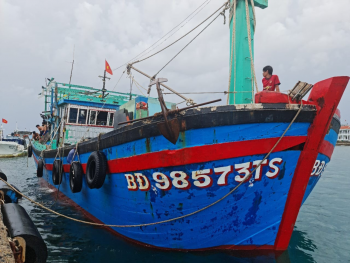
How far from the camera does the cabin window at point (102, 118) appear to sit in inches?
400

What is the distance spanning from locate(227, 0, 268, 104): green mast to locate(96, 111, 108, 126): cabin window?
6056mm

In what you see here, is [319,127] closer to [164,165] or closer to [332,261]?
[164,165]

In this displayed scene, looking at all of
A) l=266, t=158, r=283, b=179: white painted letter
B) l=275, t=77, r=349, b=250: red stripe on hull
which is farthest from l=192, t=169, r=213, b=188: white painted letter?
l=275, t=77, r=349, b=250: red stripe on hull

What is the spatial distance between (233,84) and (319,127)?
2.64 meters

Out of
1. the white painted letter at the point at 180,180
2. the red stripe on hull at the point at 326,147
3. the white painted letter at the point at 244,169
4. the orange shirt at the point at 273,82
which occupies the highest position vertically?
the orange shirt at the point at 273,82

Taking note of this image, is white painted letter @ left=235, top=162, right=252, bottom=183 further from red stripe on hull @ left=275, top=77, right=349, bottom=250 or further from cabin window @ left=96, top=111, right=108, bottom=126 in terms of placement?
cabin window @ left=96, top=111, right=108, bottom=126

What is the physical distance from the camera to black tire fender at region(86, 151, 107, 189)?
196 inches

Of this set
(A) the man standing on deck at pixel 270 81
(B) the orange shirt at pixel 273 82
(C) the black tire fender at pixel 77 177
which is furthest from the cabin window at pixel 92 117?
(B) the orange shirt at pixel 273 82

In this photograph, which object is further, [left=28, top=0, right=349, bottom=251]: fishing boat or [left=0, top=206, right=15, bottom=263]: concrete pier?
[left=28, top=0, right=349, bottom=251]: fishing boat

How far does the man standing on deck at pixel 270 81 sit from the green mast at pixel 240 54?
1.13 metres

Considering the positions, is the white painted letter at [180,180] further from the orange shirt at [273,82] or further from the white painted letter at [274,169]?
the orange shirt at [273,82]

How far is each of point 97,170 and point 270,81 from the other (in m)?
3.74

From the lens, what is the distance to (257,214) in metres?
3.70

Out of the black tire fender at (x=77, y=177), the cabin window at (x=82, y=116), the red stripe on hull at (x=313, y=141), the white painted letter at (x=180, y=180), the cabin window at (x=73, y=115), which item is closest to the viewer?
the red stripe on hull at (x=313, y=141)
